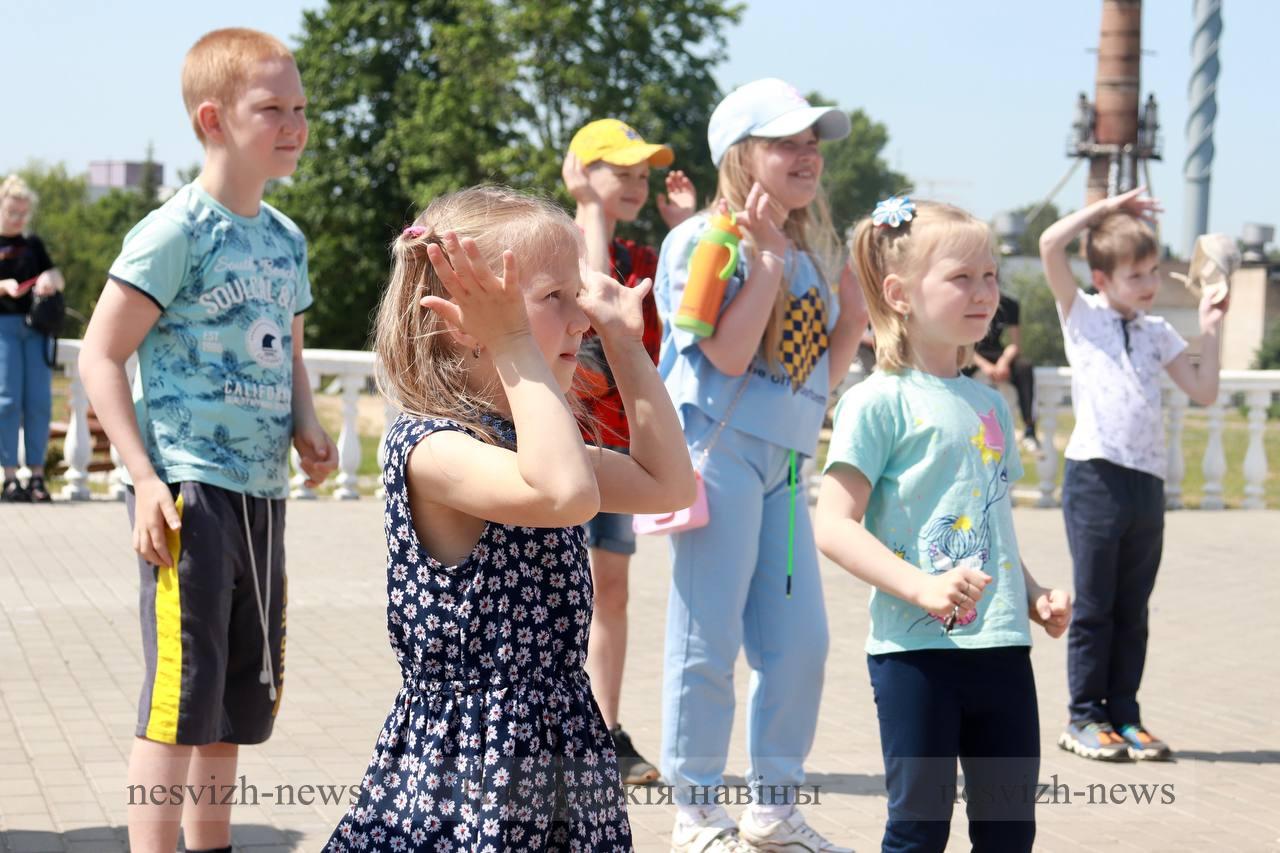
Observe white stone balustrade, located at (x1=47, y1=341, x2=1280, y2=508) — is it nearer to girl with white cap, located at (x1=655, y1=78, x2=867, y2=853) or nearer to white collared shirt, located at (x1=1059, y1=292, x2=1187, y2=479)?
white collared shirt, located at (x1=1059, y1=292, x2=1187, y2=479)

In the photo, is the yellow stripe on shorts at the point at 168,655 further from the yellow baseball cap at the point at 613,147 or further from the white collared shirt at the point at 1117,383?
the white collared shirt at the point at 1117,383

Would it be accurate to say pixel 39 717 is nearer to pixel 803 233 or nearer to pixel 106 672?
pixel 106 672

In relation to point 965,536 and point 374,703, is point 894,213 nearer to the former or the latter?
point 965,536

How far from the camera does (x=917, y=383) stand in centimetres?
370

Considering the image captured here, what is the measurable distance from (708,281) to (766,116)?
619mm

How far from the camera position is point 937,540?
139 inches

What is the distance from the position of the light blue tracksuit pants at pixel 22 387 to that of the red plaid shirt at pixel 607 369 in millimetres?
6680

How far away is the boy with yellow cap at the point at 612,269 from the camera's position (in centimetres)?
509

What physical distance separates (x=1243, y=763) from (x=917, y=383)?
2849 mm

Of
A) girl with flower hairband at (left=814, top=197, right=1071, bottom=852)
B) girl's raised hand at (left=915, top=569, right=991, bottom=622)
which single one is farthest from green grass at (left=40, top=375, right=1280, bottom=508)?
girl's raised hand at (left=915, top=569, right=991, bottom=622)

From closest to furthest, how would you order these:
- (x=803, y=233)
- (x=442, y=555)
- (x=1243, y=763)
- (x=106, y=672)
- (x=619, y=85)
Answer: (x=442, y=555) < (x=803, y=233) < (x=1243, y=763) < (x=106, y=672) < (x=619, y=85)

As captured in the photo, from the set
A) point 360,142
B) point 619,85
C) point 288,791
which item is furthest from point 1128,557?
point 360,142

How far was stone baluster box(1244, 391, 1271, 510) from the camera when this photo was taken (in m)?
13.7

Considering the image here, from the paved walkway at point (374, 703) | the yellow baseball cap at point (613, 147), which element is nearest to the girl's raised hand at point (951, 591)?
the paved walkway at point (374, 703)
